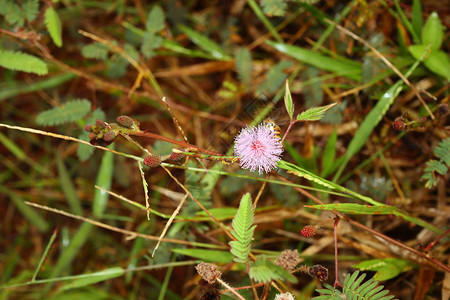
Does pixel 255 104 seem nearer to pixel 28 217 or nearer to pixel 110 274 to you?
pixel 110 274

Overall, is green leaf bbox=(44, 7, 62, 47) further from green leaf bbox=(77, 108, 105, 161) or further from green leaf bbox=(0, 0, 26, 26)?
green leaf bbox=(77, 108, 105, 161)

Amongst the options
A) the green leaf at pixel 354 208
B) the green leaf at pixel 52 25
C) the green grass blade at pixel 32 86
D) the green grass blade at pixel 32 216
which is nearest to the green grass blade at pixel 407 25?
the green leaf at pixel 354 208

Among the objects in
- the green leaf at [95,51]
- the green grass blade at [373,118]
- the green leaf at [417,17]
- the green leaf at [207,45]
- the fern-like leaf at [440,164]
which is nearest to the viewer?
the fern-like leaf at [440,164]

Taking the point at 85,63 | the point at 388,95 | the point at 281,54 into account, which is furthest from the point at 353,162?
the point at 85,63

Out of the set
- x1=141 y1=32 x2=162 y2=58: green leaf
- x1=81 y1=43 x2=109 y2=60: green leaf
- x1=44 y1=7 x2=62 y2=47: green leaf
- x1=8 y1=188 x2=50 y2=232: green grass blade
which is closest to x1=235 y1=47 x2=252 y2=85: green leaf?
x1=141 y1=32 x2=162 y2=58: green leaf

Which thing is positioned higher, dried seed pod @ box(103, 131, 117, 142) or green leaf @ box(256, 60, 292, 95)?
green leaf @ box(256, 60, 292, 95)

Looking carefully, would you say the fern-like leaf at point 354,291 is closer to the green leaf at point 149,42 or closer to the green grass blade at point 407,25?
the green grass blade at point 407,25

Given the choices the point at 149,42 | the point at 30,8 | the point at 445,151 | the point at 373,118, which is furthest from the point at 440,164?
the point at 30,8
